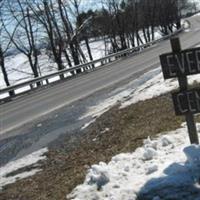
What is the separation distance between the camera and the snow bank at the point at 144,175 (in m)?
5.51

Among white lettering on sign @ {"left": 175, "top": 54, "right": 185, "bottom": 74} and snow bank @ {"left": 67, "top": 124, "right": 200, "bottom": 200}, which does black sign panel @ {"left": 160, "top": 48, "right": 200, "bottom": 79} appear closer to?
white lettering on sign @ {"left": 175, "top": 54, "right": 185, "bottom": 74}

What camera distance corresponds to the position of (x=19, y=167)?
9109 mm

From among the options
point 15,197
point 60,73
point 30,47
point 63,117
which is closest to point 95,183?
point 15,197

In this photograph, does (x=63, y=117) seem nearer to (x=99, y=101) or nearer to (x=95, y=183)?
(x=99, y=101)

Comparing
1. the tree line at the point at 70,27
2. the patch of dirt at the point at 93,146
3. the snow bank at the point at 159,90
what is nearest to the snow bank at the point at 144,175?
the patch of dirt at the point at 93,146

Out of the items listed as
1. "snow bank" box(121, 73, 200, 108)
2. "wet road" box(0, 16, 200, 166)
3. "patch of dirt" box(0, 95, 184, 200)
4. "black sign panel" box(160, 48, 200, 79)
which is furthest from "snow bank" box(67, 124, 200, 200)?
"snow bank" box(121, 73, 200, 108)

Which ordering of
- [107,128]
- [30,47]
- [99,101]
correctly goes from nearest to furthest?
[107,128]
[99,101]
[30,47]

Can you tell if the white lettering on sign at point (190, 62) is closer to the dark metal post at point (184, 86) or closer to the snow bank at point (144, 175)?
the dark metal post at point (184, 86)

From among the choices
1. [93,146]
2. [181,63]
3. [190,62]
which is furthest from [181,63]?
[93,146]

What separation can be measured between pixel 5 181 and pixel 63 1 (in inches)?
1752

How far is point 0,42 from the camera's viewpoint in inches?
1745

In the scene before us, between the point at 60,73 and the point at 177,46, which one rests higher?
the point at 177,46

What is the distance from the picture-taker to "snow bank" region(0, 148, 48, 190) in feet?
27.5

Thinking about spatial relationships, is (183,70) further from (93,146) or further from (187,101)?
(93,146)
